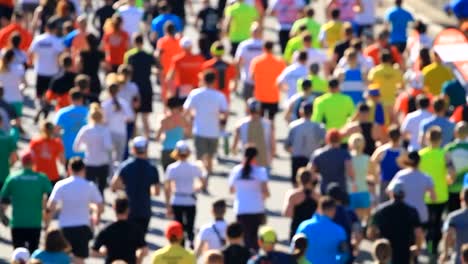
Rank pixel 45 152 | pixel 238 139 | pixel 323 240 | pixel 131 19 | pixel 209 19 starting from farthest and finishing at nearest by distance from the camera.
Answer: pixel 209 19, pixel 131 19, pixel 238 139, pixel 45 152, pixel 323 240

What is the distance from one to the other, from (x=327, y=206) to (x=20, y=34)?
1173 cm

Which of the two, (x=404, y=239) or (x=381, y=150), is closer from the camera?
(x=404, y=239)

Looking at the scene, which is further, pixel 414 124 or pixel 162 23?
pixel 162 23

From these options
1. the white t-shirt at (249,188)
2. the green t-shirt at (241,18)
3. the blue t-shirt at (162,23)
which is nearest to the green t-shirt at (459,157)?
the white t-shirt at (249,188)

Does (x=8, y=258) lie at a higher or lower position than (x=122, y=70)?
lower

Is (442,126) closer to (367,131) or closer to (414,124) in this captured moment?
(414,124)

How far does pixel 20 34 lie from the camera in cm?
3503

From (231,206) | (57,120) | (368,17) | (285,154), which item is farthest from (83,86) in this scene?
(368,17)

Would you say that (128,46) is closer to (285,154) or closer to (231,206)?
(285,154)

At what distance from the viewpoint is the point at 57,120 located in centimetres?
2939

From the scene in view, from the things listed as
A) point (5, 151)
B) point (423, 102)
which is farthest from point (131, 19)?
point (5, 151)

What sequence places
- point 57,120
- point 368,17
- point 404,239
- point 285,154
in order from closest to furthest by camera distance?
point 404,239
point 57,120
point 285,154
point 368,17

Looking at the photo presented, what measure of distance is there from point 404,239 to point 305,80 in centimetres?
536

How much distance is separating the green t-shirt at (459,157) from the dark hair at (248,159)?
2.67 meters
